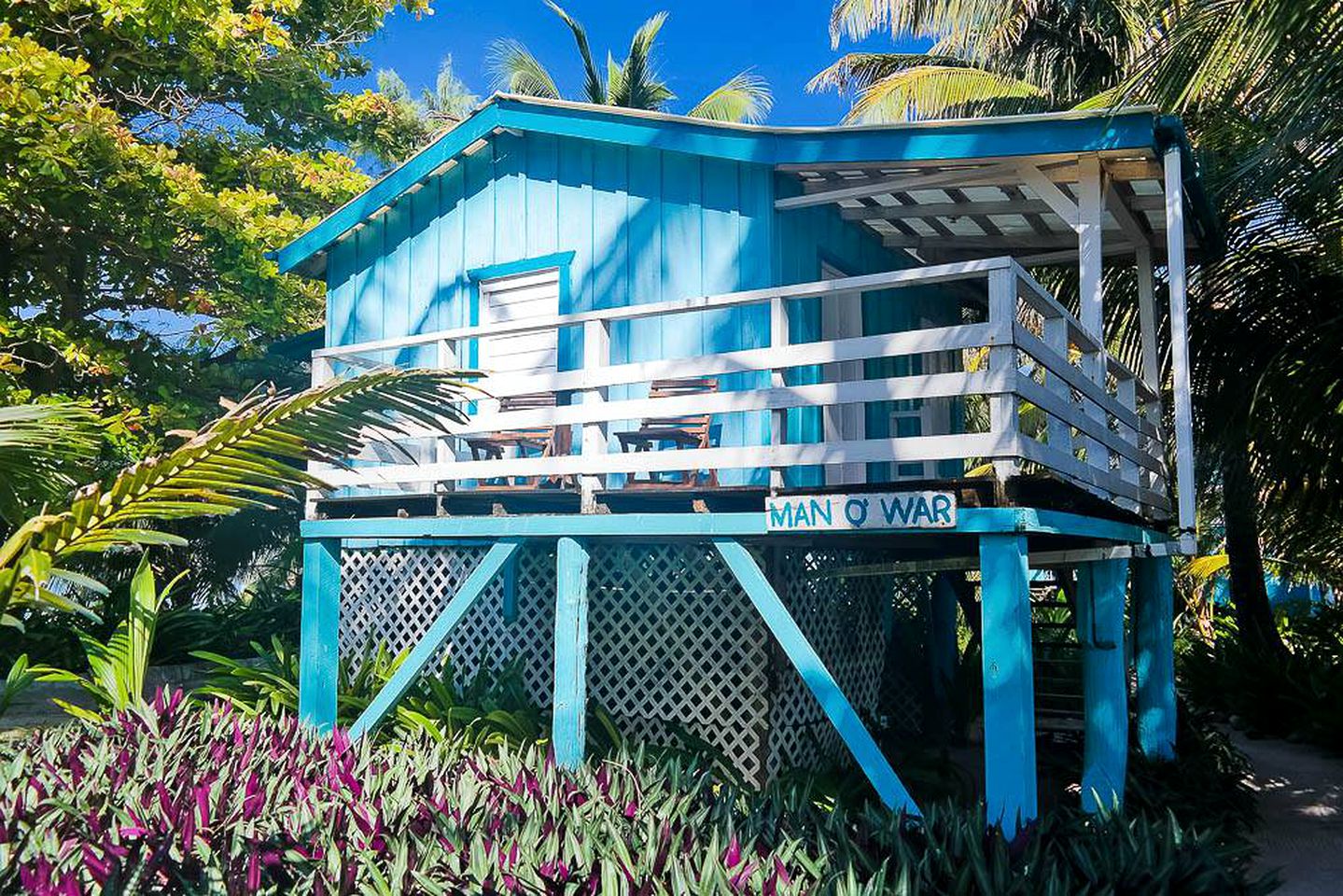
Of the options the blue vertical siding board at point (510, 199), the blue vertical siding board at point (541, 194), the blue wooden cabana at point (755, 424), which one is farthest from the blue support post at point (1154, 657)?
the blue vertical siding board at point (510, 199)

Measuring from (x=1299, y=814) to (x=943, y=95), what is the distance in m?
13.4

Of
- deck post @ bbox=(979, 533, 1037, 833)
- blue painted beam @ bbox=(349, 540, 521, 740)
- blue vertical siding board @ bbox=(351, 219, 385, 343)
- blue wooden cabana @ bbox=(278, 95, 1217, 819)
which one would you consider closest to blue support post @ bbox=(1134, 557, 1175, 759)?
blue wooden cabana @ bbox=(278, 95, 1217, 819)

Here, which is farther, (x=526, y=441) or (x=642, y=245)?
(x=642, y=245)

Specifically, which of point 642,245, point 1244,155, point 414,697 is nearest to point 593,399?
point 642,245

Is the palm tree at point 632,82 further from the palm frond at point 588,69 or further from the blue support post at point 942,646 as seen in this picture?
the blue support post at point 942,646

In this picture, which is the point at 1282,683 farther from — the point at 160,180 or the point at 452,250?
the point at 160,180

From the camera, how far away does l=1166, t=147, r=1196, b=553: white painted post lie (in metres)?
8.28

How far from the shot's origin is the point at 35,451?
221 inches

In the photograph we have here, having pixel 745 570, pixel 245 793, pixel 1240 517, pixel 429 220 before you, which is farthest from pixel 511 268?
pixel 1240 517

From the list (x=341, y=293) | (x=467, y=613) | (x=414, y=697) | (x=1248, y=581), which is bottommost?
(x=414, y=697)

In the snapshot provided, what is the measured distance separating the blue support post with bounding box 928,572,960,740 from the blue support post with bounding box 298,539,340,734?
19.5 ft

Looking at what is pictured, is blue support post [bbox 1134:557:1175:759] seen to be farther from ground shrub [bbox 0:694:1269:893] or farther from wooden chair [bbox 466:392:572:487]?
wooden chair [bbox 466:392:572:487]

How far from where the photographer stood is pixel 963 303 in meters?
13.7

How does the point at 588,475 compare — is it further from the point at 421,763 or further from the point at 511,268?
the point at 511,268
